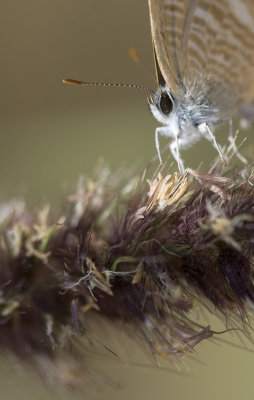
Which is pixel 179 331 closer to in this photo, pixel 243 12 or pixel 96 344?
pixel 96 344

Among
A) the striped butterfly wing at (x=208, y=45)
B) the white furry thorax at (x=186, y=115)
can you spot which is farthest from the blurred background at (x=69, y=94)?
the striped butterfly wing at (x=208, y=45)

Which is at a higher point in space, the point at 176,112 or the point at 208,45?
the point at 208,45

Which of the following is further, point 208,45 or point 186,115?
point 186,115

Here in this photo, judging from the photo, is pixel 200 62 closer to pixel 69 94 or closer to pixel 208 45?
pixel 208 45

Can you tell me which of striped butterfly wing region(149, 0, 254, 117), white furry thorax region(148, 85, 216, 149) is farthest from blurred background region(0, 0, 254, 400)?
striped butterfly wing region(149, 0, 254, 117)

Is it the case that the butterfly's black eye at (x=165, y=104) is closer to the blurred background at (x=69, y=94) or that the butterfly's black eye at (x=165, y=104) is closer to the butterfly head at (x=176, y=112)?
the butterfly head at (x=176, y=112)

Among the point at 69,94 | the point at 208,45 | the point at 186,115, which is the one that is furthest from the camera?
the point at 69,94

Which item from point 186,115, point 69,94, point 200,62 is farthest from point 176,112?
point 69,94

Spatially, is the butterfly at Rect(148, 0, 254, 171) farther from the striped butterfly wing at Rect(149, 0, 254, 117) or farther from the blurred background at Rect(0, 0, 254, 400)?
the blurred background at Rect(0, 0, 254, 400)
